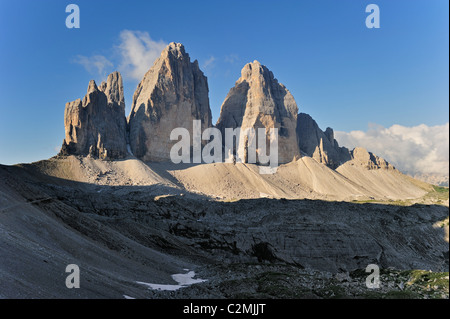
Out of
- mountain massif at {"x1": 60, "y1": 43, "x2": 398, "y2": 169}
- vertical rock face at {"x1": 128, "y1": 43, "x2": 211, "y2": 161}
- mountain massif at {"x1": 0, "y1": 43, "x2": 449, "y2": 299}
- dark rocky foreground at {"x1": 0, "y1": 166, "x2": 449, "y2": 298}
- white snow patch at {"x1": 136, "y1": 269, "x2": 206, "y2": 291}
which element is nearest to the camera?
dark rocky foreground at {"x1": 0, "y1": 166, "x2": 449, "y2": 298}

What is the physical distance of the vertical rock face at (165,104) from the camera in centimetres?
16138

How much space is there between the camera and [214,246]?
6241cm

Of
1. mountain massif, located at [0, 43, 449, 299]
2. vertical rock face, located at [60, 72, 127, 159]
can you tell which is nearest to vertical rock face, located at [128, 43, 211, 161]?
mountain massif, located at [0, 43, 449, 299]

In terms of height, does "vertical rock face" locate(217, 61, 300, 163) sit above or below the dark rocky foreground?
above

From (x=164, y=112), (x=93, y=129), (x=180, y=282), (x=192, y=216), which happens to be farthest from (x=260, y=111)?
(x=180, y=282)

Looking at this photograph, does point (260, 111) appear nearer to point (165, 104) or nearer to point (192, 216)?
point (165, 104)

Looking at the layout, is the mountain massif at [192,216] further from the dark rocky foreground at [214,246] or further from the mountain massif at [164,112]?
the mountain massif at [164,112]

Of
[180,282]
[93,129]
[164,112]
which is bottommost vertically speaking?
[180,282]

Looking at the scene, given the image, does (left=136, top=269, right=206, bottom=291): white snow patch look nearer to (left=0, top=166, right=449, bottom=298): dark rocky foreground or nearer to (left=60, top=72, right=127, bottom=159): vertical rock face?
(left=0, top=166, right=449, bottom=298): dark rocky foreground

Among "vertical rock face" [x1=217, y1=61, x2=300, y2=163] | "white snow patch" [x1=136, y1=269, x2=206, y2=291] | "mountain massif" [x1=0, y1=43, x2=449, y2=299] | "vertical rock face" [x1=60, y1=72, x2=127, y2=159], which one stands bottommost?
"white snow patch" [x1=136, y1=269, x2=206, y2=291]

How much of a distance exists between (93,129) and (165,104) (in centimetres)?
3733

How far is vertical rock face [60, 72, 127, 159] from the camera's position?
141m

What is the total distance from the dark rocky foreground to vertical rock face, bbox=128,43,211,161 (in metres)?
59.9
